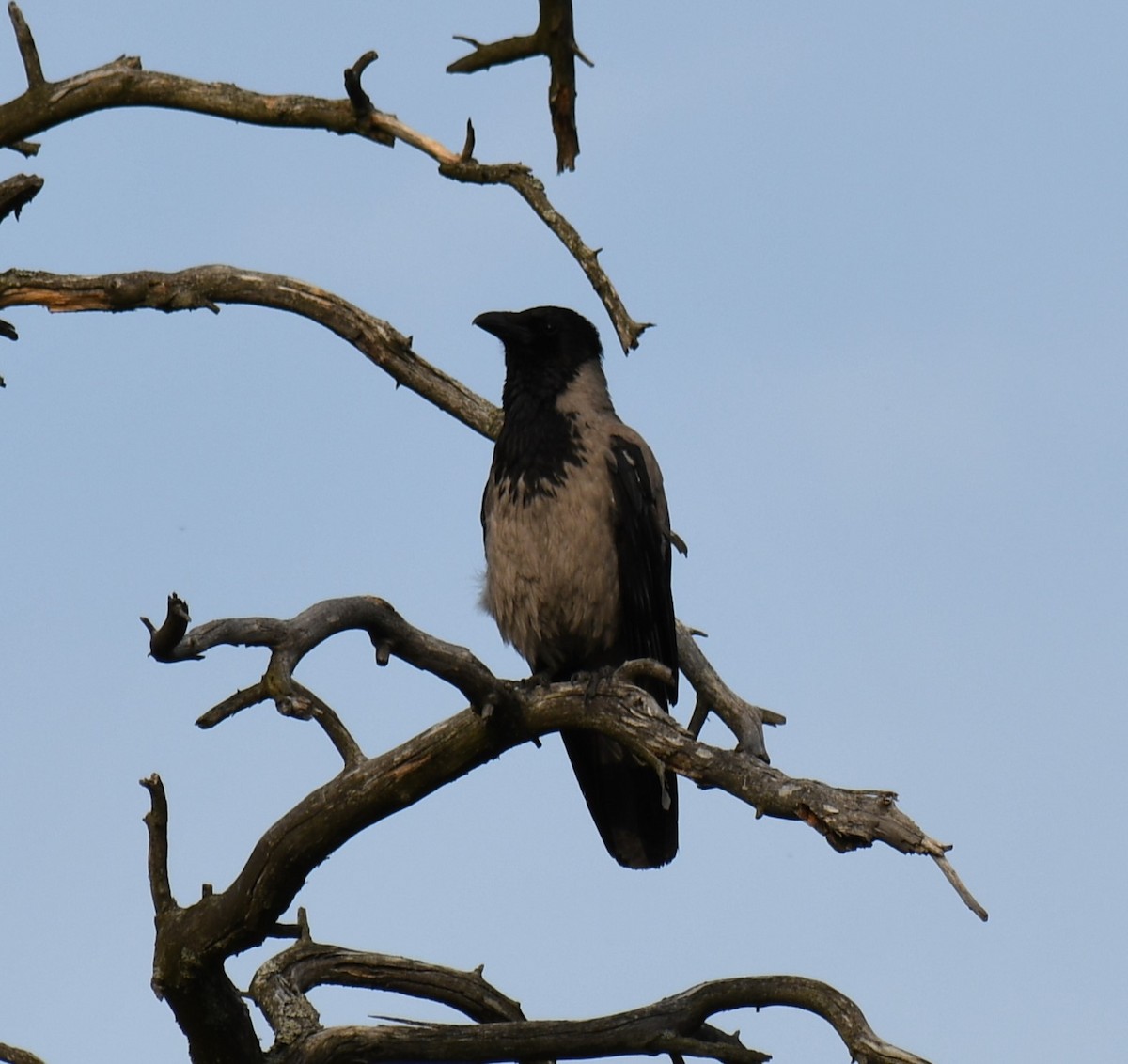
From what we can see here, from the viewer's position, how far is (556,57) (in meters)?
5.31

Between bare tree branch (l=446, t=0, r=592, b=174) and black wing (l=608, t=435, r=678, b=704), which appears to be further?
black wing (l=608, t=435, r=678, b=704)

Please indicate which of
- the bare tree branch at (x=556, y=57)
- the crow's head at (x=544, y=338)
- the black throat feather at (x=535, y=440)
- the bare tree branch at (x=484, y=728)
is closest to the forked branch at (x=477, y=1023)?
the bare tree branch at (x=484, y=728)

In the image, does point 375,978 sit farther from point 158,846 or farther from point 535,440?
point 535,440

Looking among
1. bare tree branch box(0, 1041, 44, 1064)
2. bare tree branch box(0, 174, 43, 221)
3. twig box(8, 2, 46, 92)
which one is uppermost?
twig box(8, 2, 46, 92)

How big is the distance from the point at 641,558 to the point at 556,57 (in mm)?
1930

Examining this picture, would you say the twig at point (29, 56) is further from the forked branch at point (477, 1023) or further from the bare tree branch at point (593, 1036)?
the bare tree branch at point (593, 1036)

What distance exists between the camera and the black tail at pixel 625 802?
652cm

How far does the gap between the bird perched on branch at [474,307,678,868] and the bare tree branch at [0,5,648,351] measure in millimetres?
935

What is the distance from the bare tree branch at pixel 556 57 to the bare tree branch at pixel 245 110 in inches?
13.7

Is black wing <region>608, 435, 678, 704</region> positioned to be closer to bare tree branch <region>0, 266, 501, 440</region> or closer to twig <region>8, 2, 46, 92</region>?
bare tree branch <region>0, 266, 501, 440</region>

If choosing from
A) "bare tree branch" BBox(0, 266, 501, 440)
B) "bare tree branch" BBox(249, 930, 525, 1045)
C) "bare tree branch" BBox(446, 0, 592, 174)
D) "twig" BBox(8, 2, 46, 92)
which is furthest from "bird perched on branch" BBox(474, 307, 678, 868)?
"twig" BBox(8, 2, 46, 92)

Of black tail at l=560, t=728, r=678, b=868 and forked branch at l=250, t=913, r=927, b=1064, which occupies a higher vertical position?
black tail at l=560, t=728, r=678, b=868

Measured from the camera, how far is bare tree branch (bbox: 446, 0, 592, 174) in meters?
5.25

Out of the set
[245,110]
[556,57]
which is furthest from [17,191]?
[556,57]
